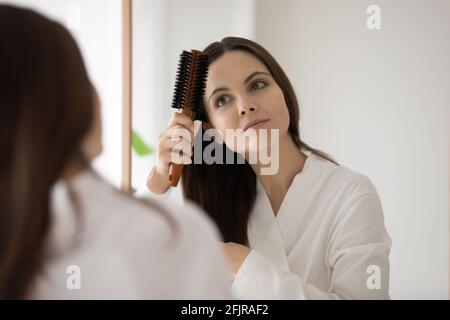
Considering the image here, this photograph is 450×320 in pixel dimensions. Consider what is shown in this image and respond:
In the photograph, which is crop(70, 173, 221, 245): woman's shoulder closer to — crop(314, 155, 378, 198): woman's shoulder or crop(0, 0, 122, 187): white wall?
crop(314, 155, 378, 198): woman's shoulder

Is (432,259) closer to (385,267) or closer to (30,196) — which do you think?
(385,267)

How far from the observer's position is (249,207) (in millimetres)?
731

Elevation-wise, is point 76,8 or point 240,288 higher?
point 76,8

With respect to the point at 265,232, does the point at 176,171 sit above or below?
above

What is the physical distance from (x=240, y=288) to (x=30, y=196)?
1.14 ft

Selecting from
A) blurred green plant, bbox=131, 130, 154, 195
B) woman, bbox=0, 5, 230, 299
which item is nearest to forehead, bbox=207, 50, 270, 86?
blurred green plant, bbox=131, 130, 154, 195

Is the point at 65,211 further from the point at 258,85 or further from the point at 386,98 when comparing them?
the point at 386,98

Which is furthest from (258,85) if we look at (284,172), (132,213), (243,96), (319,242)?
(132,213)

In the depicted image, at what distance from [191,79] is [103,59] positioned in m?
0.27

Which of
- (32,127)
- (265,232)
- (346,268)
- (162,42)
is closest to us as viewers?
(32,127)

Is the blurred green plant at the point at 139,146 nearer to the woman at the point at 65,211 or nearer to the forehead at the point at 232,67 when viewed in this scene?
the forehead at the point at 232,67

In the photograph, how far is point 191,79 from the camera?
0.65m
